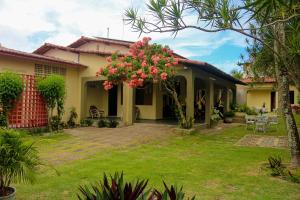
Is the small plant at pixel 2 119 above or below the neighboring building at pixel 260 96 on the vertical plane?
below

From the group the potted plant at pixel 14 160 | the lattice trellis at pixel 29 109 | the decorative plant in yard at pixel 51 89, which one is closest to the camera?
the potted plant at pixel 14 160

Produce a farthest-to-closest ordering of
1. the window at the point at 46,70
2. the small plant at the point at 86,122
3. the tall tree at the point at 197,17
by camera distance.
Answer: the small plant at the point at 86,122
the window at the point at 46,70
the tall tree at the point at 197,17

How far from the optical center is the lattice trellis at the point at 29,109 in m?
13.2

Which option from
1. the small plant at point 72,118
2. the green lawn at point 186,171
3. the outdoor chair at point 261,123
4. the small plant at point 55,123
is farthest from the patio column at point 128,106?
the outdoor chair at point 261,123

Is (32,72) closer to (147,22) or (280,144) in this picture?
(147,22)

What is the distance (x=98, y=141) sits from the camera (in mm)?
11852

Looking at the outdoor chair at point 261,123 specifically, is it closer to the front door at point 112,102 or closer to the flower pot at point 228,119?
the flower pot at point 228,119

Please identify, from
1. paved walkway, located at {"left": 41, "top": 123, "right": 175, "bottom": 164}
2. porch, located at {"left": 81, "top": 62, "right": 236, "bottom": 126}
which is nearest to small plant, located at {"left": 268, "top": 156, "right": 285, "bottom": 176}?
paved walkway, located at {"left": 41, "top": 123, "right": 175, "bottom": 164}

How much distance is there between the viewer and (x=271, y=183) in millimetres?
6387

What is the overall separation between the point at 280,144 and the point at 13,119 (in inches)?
457

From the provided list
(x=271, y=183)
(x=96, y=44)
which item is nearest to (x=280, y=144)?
(x=271, y=183)

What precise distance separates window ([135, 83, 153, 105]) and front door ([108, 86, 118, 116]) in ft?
5.77

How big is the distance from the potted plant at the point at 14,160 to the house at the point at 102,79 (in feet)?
30.0

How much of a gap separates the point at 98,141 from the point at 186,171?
5.44 meters
